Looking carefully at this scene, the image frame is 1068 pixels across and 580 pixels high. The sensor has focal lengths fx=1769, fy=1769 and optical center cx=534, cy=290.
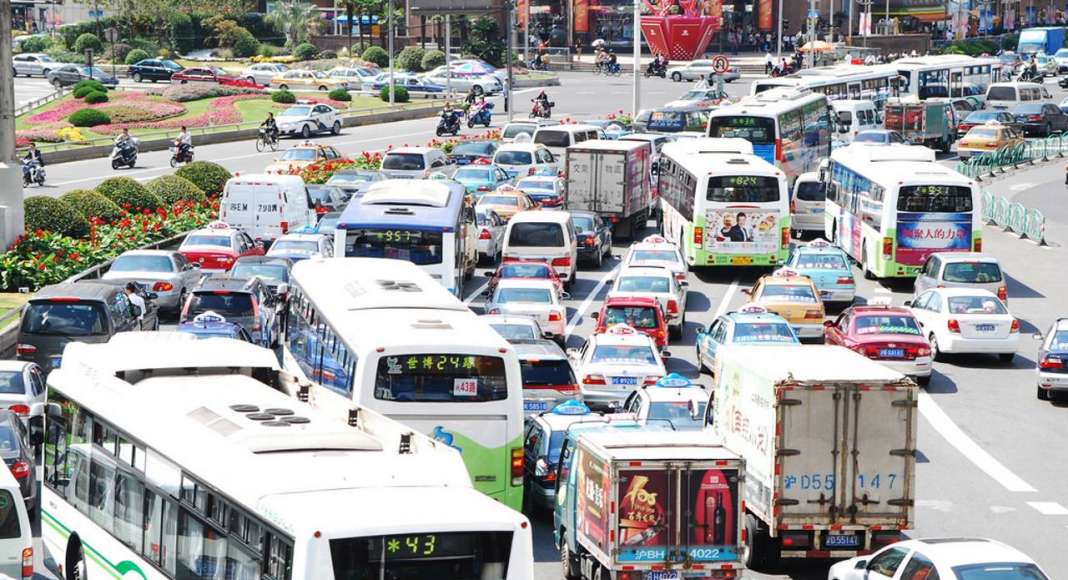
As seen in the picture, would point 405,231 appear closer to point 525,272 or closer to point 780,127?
point 525,272

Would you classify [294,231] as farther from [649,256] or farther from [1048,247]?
[1048,247]

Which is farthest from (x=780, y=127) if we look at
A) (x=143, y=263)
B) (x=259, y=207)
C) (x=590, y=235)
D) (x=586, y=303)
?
(x=143, y=263)

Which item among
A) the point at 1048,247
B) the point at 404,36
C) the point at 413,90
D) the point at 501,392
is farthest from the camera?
the point at 404,36

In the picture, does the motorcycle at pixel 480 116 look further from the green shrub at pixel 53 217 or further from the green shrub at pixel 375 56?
the green shrub at pixel 53 217

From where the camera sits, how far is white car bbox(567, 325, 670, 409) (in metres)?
29.0

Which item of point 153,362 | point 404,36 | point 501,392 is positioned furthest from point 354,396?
point 404,36

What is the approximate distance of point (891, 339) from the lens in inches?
1221

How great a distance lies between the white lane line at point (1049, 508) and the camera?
23344 millimetres

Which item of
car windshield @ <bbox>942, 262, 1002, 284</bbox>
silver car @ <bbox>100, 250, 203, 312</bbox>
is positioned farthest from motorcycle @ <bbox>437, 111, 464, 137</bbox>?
car windshield @ <bbox>942, 262, 1002, 284</bbox>

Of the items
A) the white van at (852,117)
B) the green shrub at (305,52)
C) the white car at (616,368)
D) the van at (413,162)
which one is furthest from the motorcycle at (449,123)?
the white car at (616,368)

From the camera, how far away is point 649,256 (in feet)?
132

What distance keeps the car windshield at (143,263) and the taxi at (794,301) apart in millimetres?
12117

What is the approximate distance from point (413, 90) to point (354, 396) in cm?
8133

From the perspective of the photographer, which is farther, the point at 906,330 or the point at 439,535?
the point at 906,330
